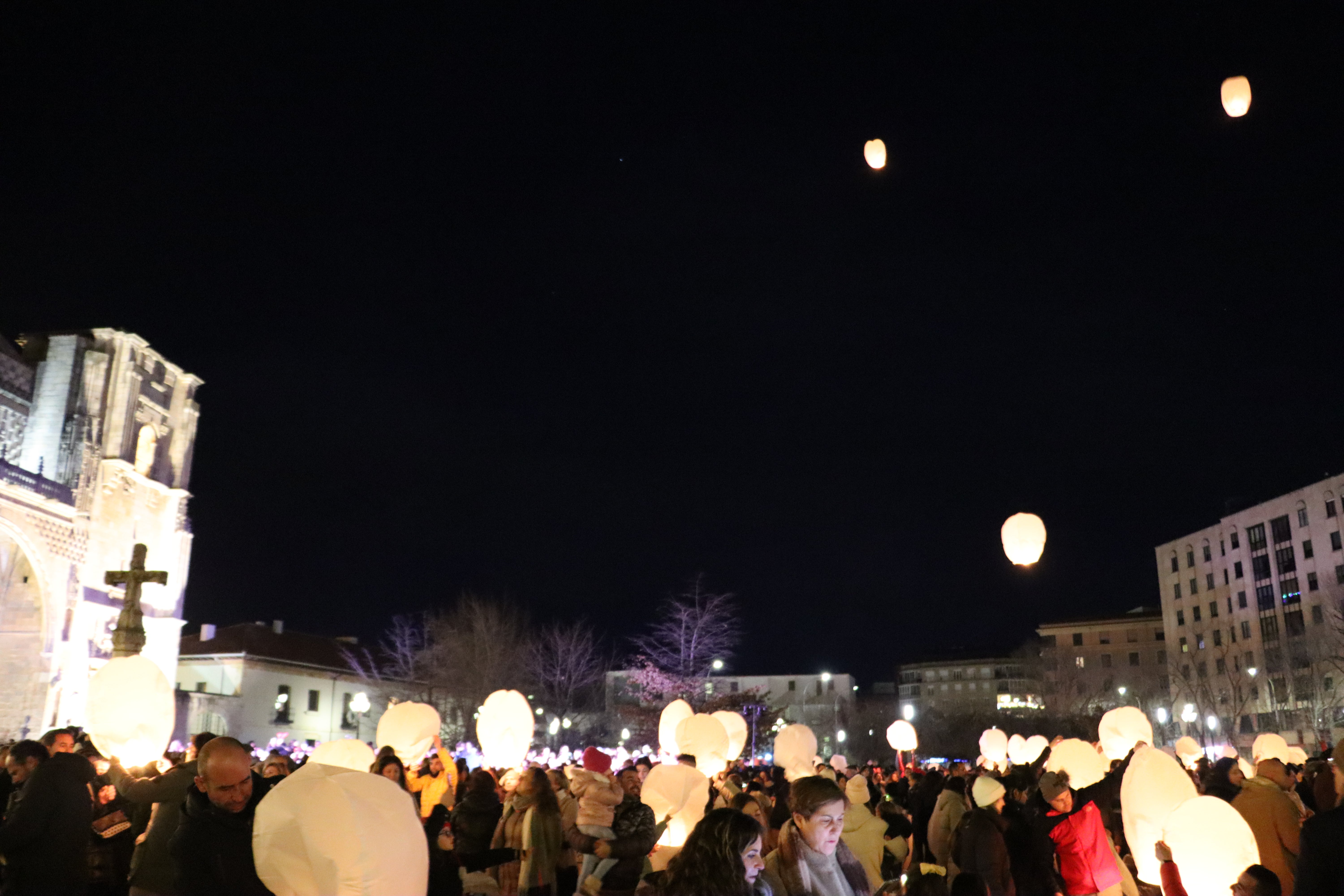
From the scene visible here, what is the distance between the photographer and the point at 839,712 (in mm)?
93750

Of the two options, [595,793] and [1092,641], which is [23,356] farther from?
[1092,641]

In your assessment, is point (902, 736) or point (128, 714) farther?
point (902, 736)

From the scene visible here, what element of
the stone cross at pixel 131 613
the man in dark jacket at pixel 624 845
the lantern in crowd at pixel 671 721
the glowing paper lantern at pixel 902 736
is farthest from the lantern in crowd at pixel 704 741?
the glowing paper lantern at pixel 902 736

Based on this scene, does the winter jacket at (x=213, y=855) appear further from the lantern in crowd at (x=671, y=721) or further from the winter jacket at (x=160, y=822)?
the lantern in crowd at (x=671, y=721)

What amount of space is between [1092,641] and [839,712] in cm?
2675

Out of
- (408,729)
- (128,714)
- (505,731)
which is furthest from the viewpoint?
(505,731)

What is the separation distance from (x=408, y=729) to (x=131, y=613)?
24.3 ft

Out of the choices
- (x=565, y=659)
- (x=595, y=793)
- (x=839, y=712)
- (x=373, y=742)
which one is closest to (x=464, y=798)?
(x=595, y=793)

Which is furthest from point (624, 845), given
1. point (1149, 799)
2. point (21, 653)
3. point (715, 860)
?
point (21, 653)

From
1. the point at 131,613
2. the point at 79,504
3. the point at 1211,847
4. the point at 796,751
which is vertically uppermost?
the point at 79,504

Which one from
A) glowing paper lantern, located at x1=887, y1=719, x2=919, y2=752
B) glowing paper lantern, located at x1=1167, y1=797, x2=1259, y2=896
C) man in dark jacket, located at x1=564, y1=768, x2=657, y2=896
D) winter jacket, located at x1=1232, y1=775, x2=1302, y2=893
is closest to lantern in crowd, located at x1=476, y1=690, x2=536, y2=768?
man in dark jacket, located at x1=564, y1=768, x2=657, y2=896

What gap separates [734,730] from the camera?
1566 centimetres

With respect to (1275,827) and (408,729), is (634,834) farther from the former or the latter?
(408,729)

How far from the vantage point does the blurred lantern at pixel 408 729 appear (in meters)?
11.6
